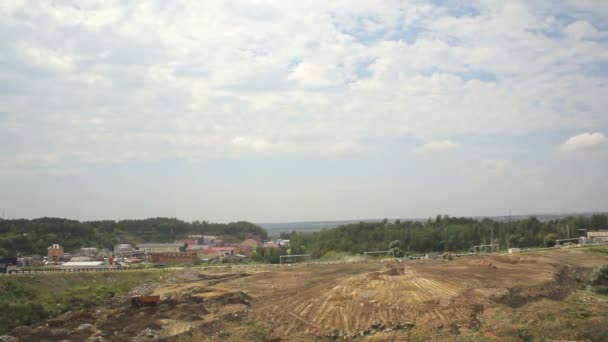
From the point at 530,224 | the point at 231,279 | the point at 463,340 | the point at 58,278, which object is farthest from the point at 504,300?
the point at 530,224

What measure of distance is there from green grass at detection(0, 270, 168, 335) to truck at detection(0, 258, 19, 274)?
9555 mm

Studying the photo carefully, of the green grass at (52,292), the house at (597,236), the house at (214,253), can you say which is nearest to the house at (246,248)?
the house at (214,253)

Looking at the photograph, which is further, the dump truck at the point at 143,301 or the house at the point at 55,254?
the house at the point at 55,254

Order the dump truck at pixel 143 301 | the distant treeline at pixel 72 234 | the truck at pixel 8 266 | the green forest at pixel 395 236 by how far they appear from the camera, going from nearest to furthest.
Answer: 1. the dump truck at pixel 143 301
2. the truck at pixel 8 266
3. the green forest at pixel 395 236
4. the distant treeline at pixel 72 234

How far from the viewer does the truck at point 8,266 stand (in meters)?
58.5

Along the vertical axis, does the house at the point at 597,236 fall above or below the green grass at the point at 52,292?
above

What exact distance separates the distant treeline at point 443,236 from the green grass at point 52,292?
5268 cm

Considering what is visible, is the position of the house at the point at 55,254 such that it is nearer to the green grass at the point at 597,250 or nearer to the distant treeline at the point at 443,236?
the distant treeline at the point at 443,236

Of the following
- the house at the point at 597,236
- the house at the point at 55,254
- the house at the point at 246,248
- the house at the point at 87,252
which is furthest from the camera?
the house at the point at 246,248

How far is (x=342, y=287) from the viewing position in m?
43.9

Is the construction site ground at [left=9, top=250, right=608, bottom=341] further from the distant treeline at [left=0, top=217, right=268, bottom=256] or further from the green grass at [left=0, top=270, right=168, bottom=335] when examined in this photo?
the distant treeline at [left=0, top=217, right=268, bottom=256]

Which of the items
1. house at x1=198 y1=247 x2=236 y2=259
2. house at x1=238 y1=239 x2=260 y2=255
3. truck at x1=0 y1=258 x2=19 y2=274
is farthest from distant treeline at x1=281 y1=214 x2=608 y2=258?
truck at x1=0 y1=258 x2=19 y2=274

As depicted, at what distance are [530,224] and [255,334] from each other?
99681 millimetres

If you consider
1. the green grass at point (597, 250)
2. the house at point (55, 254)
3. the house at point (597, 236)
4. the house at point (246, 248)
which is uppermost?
the house at point (597, 236)
